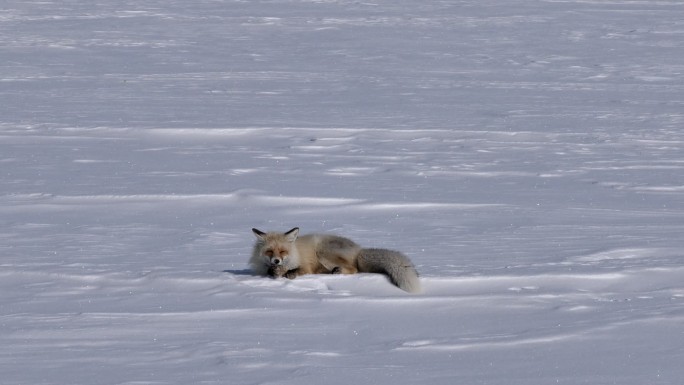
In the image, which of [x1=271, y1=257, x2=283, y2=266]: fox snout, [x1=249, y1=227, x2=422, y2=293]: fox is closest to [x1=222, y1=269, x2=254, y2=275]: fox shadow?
[x1=249, y1=227, x2=422, y2=293]: fox

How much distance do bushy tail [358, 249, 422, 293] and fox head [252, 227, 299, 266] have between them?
30 cm

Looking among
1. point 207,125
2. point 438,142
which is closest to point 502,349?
point 438,142

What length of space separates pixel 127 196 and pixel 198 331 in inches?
120

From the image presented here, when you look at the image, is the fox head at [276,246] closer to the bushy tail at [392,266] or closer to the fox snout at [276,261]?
the fox snout at [276,261]

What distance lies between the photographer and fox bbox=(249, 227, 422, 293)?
511cm

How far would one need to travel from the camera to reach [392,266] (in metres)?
5.03

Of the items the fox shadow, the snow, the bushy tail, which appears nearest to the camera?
the snow

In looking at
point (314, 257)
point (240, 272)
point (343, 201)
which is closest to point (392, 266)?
point (314, 257)

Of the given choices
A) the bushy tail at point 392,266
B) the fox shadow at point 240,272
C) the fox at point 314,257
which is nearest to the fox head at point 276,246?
the fox at point 314,257

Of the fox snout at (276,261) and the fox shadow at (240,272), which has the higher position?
the fox snout at (276,261)

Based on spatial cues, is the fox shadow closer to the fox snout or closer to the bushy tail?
the fox snout

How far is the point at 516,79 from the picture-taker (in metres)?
12.8

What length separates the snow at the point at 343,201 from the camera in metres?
4.06

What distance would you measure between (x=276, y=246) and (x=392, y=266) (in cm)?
50
